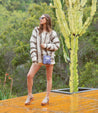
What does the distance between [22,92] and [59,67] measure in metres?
2.34

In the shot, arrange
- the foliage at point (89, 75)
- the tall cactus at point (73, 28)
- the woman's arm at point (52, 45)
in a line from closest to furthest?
the woman's arm at point (52, 45) → the tall cactus at point (73, 28) → the foliage at point (89, 75)

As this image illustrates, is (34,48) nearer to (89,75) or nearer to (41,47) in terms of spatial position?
(41,47)

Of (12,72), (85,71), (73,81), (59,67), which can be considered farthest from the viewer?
(12,72)

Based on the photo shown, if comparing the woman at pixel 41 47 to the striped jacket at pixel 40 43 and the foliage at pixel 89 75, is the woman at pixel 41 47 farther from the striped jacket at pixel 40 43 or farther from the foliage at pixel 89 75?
the foliage at pixel 89 75

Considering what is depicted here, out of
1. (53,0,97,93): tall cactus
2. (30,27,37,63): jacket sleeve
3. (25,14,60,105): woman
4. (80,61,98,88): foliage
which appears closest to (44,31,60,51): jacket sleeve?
(25,14,60,105): woman

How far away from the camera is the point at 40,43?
4.77 m

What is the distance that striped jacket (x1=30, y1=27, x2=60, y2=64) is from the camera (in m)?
4.68

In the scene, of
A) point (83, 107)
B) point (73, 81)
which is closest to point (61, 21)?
point (73, 81)

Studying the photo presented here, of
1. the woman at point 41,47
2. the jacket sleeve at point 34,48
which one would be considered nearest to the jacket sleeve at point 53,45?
the woman at point 41,47

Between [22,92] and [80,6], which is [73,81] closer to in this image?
[80,6]

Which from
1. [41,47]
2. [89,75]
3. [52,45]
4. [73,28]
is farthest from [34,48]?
[89,75]

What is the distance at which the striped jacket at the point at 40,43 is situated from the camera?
15.4 feet

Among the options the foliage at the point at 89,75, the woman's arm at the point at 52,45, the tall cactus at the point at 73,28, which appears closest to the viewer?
the woman's arm at the point at 52,45

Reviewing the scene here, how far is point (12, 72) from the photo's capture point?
13.0 metres
